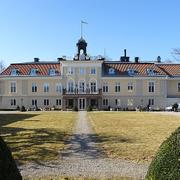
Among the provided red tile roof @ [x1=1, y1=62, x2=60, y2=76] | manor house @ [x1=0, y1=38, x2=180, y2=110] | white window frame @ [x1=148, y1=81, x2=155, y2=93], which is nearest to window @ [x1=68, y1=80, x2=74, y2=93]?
manor house @ [x1=0, y1=38, x2=180, y2=110]

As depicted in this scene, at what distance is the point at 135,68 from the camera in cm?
7594

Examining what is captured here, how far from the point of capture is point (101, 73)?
75.0 m

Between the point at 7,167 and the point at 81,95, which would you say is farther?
the point at 81,95

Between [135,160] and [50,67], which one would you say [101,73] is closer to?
[50,67]

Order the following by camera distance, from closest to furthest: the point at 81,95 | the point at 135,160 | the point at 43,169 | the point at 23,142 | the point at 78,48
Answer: the point at 43,169 → the point at 135,160 → the point at 23,142 → the point at 81,95 → the point at 78,48

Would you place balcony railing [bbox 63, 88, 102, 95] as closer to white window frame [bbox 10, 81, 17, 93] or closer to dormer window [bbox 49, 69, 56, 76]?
dormer window [bbox 49, 69, 56, 76]

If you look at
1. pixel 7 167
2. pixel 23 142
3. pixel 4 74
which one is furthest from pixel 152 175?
pixel 4 74

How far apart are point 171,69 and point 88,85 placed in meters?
16.0

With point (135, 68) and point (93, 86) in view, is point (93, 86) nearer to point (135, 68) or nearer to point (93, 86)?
point (93, 86)

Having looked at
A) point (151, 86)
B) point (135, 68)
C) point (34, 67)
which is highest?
point (34, 67)

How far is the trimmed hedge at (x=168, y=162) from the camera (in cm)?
424

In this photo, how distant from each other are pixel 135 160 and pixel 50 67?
218 ft

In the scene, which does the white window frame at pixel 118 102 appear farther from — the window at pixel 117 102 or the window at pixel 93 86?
the window at pixel 93 86

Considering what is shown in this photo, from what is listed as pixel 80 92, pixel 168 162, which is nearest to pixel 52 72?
pixel 80 92
